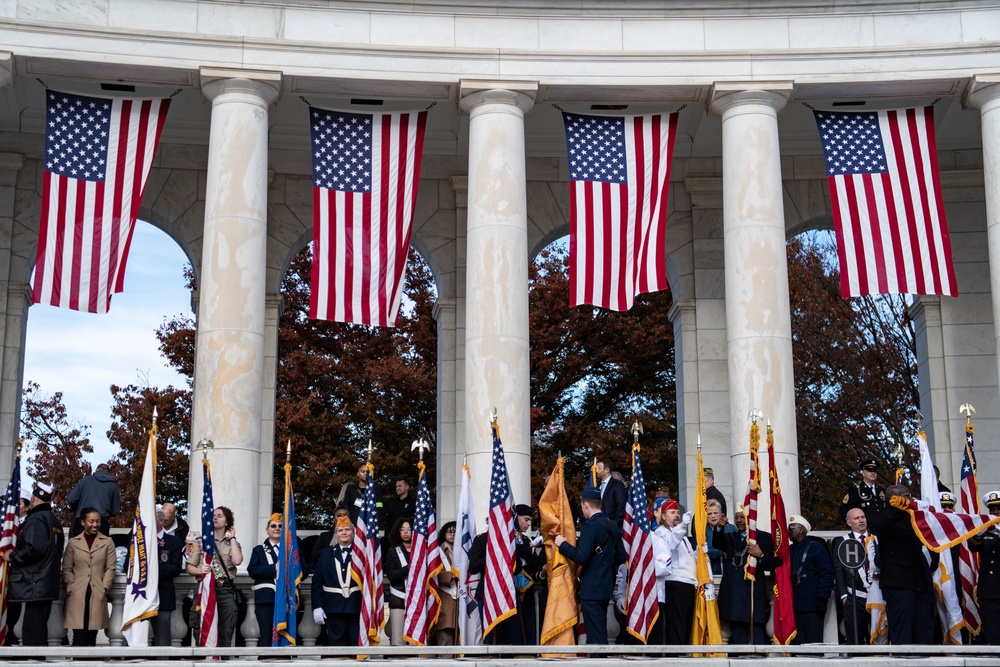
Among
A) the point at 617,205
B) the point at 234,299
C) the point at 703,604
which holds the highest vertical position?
the point at 617,205

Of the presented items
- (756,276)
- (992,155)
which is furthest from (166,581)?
(992,155)

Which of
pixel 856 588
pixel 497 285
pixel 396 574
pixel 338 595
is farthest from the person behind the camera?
pixel 497 285

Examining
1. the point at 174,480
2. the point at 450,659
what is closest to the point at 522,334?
the point at 450,659

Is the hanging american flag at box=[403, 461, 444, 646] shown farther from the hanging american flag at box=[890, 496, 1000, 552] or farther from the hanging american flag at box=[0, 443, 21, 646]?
the hanging american flag at box=[890, 496, 1000, 552]

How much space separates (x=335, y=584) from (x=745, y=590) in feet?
27.0

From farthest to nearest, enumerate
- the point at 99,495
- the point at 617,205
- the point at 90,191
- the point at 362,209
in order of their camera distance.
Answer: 1. the point at 617,205
2. the point at 362,209
3. the point at 90,191
4. the point at 99,495

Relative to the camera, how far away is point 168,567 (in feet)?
90.1

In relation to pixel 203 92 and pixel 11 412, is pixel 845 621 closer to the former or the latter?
pixel 203 92

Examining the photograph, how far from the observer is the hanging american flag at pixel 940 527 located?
26719 millimetres

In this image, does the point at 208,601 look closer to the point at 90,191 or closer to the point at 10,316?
the point at 90,191

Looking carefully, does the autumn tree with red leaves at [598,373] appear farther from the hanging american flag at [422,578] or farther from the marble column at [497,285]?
the hanging american flag at [422,578]

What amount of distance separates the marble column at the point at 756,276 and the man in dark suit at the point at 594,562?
11.0m

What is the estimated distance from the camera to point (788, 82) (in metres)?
40.1

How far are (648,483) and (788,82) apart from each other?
110ft
